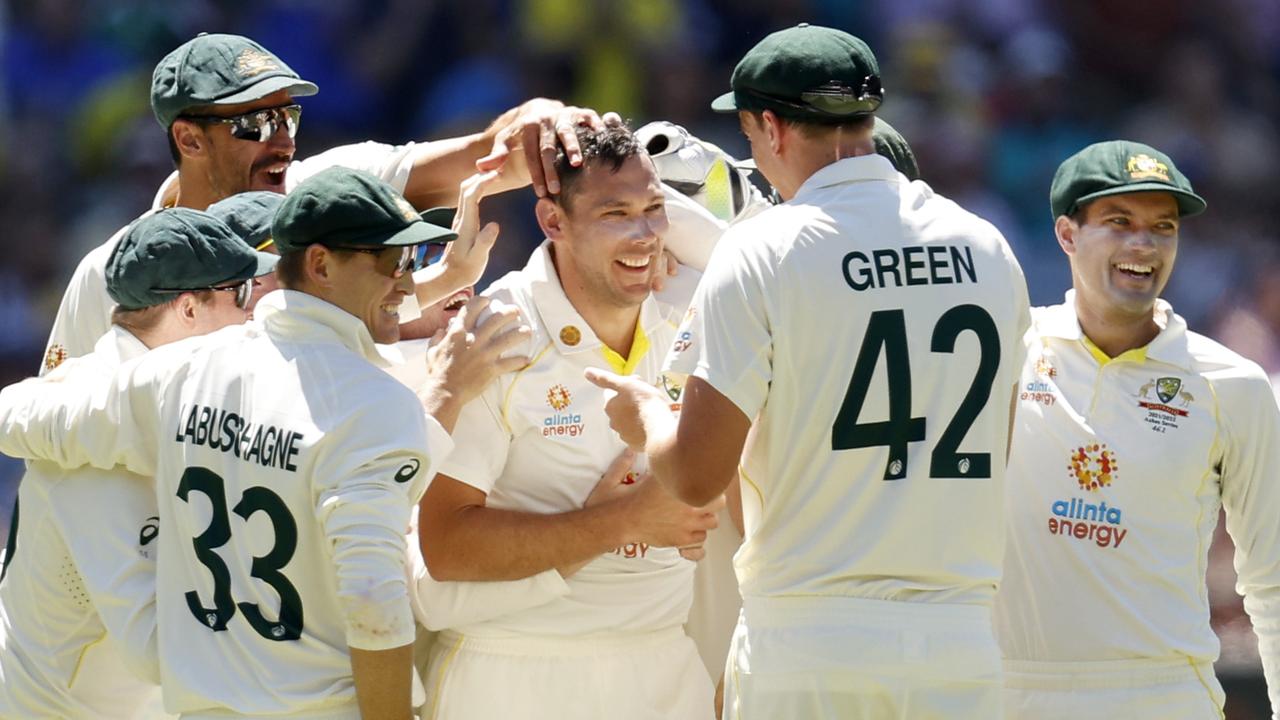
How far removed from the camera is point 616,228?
4.48 meters

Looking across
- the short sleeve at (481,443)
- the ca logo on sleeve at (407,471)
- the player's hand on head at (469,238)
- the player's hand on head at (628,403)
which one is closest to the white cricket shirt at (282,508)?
the ca logo on sleeve at (407,471)

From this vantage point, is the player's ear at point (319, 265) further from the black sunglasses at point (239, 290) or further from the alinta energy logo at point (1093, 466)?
the alinta energy logo at point (1093, 466)

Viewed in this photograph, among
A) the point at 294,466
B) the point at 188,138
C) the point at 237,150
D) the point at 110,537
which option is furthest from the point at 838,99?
the point at 188,138

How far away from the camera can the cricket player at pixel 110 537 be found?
13.0 feet

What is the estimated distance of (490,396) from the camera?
4418 mm

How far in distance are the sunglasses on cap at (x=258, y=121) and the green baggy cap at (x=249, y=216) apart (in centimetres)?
48

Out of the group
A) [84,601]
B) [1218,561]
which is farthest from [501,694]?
[1218,561]

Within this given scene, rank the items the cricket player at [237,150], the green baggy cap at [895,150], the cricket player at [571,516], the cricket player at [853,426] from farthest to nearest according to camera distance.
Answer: the cricket player at [237,150]
the green baggy cap at [895,150]
the cricket player at [571,516]
the cricket player at [853,426]

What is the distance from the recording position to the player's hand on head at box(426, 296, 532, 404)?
169 inches

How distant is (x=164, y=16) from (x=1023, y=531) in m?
6.45

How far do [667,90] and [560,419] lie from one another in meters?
5.19

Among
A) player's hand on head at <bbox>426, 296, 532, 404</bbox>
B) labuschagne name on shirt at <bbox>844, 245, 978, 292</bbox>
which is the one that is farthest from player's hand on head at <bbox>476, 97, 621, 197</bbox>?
labuschagne name on shirt at <bbox>844, 245, 978, 292</bbox>

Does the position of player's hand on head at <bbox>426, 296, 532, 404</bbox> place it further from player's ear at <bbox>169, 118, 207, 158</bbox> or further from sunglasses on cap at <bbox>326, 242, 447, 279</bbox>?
player's ear at <bbox>169, 118, 207, 158</bbox>

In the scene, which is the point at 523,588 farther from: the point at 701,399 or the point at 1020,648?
the point at 1020,648
